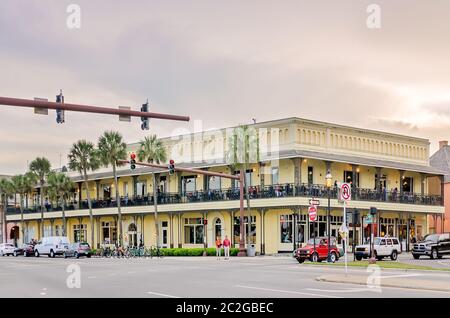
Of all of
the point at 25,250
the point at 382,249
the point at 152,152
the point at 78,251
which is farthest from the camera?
A: the point at 25,250

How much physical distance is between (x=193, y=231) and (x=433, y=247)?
2620cm

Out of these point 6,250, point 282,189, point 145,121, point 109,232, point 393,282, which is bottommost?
point 6,250

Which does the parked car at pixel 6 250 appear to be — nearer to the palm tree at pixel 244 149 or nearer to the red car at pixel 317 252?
the palm tree at pixel 244 149

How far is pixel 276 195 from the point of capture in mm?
60219

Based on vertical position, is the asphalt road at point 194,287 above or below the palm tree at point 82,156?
below

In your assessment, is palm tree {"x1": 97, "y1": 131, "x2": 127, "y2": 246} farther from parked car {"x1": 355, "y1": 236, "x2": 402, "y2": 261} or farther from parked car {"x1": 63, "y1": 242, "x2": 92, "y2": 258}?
parked car {"x1": 355, "y1": 236, "x2": 402, "y2": 261}

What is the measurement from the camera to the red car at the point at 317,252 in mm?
43875

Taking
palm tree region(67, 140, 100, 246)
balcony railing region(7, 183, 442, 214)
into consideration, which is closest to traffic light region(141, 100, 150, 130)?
balcony railing region(7, 183, 442, 214)

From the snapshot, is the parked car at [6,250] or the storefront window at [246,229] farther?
the parked car at [6,250]

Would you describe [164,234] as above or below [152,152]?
below

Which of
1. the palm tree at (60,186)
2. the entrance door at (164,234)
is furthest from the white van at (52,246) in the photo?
the palm tree at (60,186)

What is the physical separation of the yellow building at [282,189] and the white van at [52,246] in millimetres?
8112

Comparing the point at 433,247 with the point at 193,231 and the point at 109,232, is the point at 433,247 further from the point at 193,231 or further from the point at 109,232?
the point at 109,232

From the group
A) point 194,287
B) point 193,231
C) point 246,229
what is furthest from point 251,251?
point 194,287
